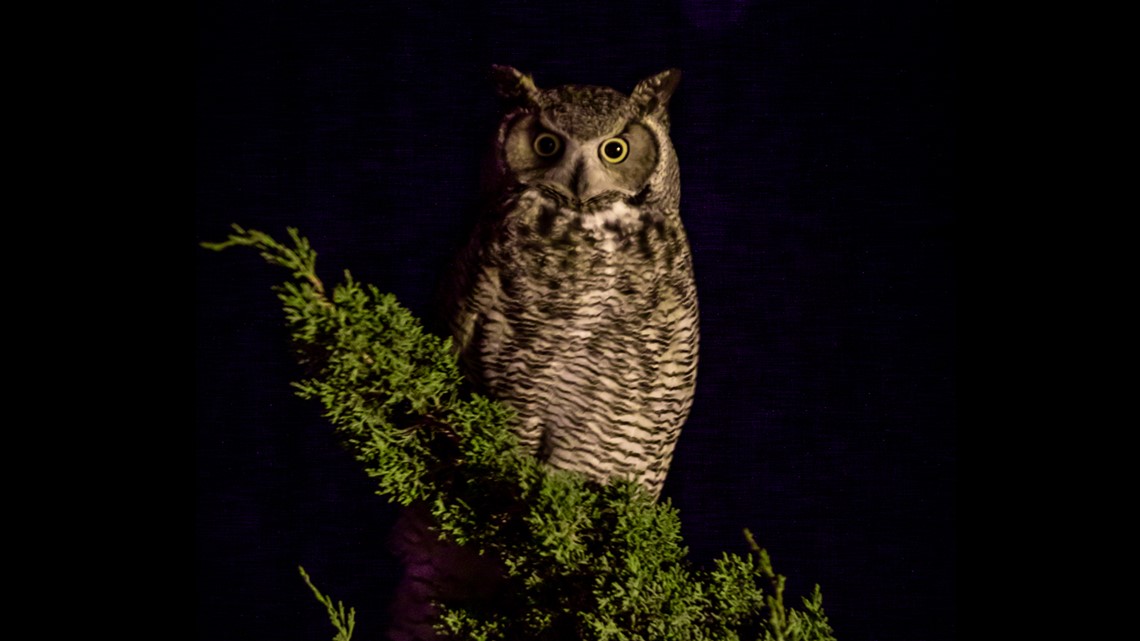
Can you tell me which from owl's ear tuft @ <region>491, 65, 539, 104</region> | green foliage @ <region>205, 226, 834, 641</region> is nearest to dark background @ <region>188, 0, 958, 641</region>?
owl's ear tuft @ <region>491, 65, 539, 104</region>

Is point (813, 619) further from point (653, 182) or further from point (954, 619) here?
point (653, 182)

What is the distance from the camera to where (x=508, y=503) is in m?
0.79

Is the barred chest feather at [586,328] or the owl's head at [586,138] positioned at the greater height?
the owl's head at [586,138]

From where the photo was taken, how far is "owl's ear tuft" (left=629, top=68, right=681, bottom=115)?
83 centimetres

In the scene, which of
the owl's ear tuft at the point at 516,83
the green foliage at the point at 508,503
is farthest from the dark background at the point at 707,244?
the green foliage at the point at 508,503

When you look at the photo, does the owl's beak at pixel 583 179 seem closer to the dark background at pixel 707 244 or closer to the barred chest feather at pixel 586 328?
the barred chest feather at pixel 586 328

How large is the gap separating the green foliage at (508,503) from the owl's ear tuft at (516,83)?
237 mm

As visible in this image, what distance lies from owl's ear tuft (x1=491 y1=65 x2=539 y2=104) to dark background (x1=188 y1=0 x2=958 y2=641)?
1.7 inches

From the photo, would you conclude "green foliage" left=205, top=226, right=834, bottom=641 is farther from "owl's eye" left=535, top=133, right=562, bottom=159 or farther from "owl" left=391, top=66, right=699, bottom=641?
"owl's eye" left=535, top=133, right=562, bottom=159

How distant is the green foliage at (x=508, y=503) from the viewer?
2.37 feet

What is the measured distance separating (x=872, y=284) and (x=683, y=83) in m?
0.29

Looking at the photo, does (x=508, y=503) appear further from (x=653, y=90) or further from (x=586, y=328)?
(x=653, y=90)

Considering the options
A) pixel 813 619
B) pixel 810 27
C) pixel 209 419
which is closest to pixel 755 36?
pixel 810 27

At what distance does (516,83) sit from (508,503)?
1.27 ft
